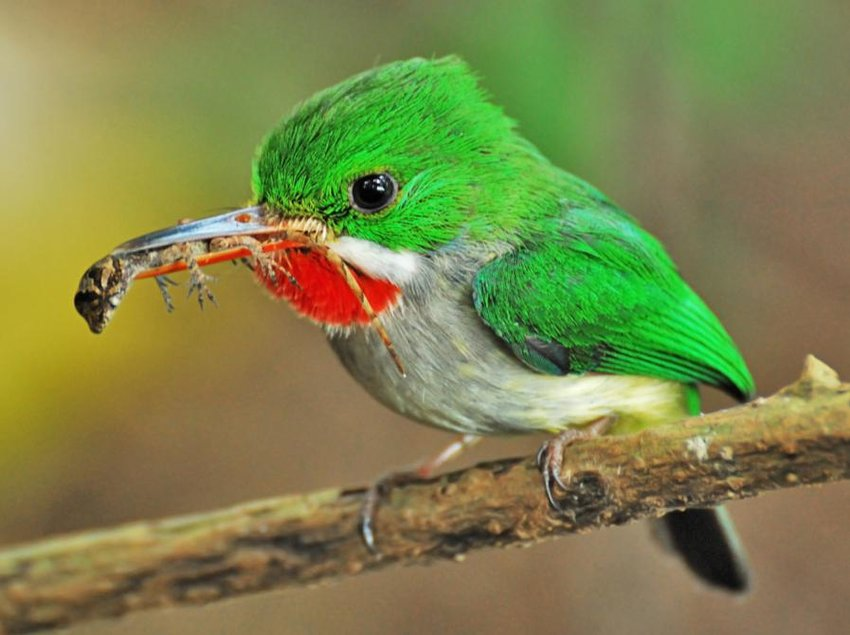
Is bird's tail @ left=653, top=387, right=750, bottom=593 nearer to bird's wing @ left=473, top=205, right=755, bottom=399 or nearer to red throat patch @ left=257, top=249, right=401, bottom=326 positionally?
bird's wing @ left=473, top=205, right=755, bottom=399

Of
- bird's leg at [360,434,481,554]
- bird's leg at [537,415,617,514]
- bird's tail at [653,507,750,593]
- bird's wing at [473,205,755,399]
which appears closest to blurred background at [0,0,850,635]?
bird's wing at [473,205,755,399]

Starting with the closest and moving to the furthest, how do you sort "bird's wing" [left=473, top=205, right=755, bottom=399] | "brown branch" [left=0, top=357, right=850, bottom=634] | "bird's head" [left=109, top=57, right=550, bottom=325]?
"brown branch" [left=0, top=357, right=850, bottom=634]
"bird's head" [left=109, top=57, right=550, bottom=325]
"bird's wing" [left=473, top=205, right=755, bottom=399]

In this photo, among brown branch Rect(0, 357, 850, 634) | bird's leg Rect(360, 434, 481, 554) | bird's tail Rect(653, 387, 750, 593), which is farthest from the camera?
bird's tail Rect(653, 387, 750, 593)

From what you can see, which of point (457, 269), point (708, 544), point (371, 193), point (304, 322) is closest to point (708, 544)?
point (708, 544)

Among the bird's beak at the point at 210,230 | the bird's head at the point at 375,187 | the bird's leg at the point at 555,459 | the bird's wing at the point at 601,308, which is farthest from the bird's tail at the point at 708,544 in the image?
the bird's beak at the point at 210,230

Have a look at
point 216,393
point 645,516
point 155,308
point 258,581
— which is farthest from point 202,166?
point 645,516

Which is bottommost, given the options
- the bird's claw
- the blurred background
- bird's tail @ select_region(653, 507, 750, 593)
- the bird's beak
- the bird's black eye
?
bird's tail @ select_region(653, 507, 750, 593)

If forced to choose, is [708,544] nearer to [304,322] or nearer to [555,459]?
[555,459]
